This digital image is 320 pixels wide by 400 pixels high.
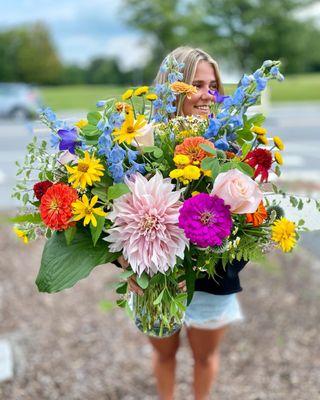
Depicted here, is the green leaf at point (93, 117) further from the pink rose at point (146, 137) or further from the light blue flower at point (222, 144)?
the light blue flower at point (222, 144)

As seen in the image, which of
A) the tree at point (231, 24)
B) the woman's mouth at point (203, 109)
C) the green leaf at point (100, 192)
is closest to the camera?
the green leaf at point (100, 192)

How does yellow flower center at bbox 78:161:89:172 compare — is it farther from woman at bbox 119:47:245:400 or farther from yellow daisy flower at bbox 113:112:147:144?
woman at bbox 119:47:245:400

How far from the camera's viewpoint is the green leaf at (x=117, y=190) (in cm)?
147

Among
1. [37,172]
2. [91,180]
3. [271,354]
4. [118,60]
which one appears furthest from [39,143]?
[118,60]

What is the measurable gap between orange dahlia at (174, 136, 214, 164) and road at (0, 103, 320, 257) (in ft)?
1.67

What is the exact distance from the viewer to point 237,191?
Result: 1.42 metres

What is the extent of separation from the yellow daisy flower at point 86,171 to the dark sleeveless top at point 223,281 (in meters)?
0.71

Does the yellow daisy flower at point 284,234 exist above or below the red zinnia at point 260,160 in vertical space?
below

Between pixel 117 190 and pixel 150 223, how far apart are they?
0.13m

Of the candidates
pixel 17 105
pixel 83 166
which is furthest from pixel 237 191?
pixel 17 105

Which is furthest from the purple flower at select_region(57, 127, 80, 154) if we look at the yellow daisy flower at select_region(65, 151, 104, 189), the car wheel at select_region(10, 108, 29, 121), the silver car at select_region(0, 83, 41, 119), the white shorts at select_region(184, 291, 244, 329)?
the car wheel at select_region(10, 108, 29, 121)

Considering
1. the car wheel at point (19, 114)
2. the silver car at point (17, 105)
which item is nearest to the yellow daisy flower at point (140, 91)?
the silver car at point (17, 105)

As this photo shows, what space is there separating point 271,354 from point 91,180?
86.9 inches

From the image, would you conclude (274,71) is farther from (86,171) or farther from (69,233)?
(69,233)
